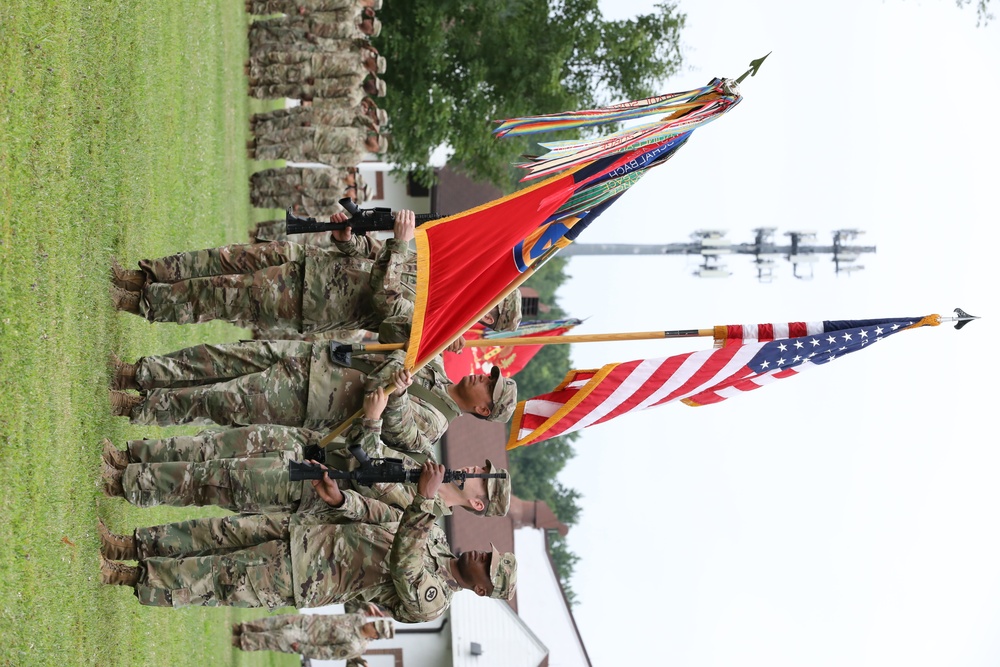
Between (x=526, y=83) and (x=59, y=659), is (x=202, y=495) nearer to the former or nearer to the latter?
(x=59, y=659)

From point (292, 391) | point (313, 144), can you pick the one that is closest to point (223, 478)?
point (292, 391)

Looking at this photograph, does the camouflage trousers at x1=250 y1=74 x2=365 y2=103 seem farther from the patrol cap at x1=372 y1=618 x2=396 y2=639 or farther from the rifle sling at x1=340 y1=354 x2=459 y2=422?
the rifle sling at x1=340 y1=354 x2=459 y2=422

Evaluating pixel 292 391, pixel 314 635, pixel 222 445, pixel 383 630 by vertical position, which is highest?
pixel 292 391

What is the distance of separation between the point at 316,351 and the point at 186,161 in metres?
4.70

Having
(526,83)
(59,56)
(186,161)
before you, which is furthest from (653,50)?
(59,56)

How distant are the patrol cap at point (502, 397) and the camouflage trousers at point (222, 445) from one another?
4.85ft

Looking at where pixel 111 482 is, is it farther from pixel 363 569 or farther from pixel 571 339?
pixel 571 339

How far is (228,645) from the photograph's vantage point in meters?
12.1

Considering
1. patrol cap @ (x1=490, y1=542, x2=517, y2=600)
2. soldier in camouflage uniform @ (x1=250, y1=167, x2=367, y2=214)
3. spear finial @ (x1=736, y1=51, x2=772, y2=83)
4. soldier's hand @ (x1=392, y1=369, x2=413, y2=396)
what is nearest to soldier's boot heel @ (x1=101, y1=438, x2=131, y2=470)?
soldier's hand @ (x1=392, y1=369, x2=413, y2=396)

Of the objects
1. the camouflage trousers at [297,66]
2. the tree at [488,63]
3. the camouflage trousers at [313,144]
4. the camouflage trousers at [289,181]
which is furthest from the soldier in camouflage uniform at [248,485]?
the tree at [488,63]

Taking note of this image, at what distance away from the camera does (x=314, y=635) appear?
52.2ft

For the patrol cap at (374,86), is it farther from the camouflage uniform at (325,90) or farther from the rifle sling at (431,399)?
the rifle sling at (431,399)

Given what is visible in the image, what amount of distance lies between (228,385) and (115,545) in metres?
1.37

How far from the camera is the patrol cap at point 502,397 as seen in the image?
7430 mm
